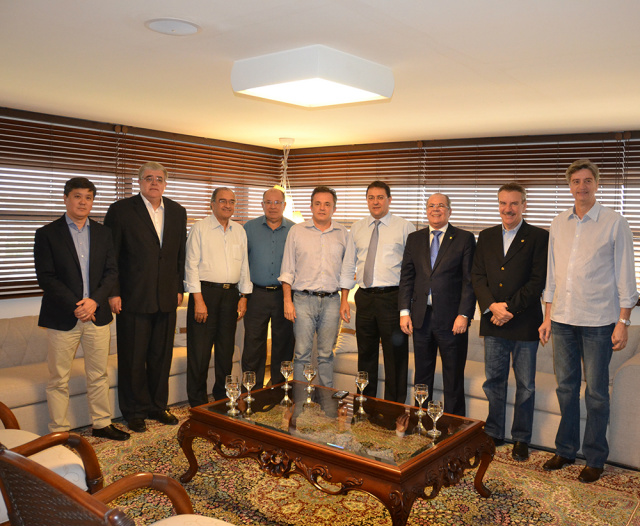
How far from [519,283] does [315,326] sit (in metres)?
1.48

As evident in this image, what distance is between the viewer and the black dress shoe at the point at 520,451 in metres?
3.59

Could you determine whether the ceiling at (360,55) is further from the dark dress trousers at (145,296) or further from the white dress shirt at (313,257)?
the white dress shirt at (313,257)

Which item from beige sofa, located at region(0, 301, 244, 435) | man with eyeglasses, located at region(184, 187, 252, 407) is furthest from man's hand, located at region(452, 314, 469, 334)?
beige sofa, located at region(0, 301, 244, 435)

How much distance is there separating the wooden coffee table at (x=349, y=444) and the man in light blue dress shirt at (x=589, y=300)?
0.80 metres

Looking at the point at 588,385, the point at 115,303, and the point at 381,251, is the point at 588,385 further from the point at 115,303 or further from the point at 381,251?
the point at 115,303

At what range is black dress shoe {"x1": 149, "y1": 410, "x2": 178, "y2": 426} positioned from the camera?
4129 mm

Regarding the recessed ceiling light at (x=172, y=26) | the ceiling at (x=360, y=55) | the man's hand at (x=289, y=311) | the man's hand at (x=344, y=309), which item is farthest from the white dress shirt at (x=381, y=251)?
the recessed ceiling light at (x=172, y=26)

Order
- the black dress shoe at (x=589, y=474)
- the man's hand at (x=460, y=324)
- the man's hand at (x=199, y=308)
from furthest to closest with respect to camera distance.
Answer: the man's hand at (x=199, y=308), the man's hand at (x=460, y=324), the black dress shoe at (x=589, y=474)

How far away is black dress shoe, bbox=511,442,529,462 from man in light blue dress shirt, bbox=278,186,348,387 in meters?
1.37

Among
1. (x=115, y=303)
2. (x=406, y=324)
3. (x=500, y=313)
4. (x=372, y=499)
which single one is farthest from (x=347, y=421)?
(x=115, y=303)

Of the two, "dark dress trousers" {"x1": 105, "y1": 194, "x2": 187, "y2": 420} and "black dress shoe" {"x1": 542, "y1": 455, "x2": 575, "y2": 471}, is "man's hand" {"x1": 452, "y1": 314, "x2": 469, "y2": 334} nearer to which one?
"black dress shoe" {"x1": 542, "y1": 455, "x2": 575, "y2": 471}

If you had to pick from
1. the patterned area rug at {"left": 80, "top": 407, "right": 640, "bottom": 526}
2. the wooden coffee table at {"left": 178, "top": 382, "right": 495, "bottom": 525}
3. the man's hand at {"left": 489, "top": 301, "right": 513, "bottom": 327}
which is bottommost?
the patterned area rug at {"left": 80, "top": 407, "right": 640, "bottom": 526}

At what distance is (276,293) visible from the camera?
436 centimetres

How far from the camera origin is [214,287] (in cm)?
424
